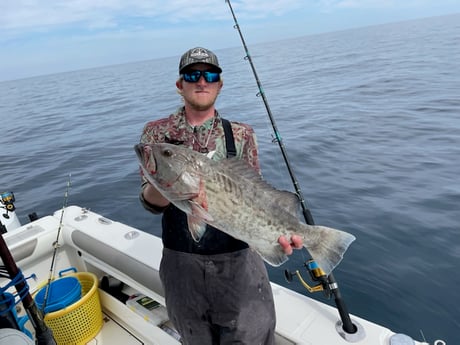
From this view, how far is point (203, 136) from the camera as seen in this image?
313cm

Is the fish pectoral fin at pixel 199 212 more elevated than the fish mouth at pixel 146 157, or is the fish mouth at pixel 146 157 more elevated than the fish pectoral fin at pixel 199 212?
the fish mouth at pixel 146 157

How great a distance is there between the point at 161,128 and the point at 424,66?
97.4 feet

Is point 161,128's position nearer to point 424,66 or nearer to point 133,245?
point 133,245

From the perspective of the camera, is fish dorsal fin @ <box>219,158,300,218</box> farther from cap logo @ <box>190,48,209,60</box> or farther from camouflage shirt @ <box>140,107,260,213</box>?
cap logo @ <box>190,48,209,60</box>

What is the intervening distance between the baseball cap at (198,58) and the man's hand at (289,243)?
1.73 meters

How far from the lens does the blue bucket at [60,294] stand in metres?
4.31

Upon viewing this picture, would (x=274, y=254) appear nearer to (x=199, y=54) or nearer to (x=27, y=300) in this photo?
(x=199, y=54)

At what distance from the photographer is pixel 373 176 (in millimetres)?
9289

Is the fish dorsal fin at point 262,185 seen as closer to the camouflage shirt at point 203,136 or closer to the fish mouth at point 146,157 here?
the camouflage shirt at point 203,136

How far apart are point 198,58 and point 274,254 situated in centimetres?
194

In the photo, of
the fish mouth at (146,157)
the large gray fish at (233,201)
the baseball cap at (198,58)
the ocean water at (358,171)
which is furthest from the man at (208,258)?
the ocean water at (358,171)

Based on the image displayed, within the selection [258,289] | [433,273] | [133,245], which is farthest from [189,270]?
[433,273]

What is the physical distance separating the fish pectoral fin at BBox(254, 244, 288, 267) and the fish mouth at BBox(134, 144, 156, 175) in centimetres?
110

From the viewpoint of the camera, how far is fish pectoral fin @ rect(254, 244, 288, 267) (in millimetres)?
2672
